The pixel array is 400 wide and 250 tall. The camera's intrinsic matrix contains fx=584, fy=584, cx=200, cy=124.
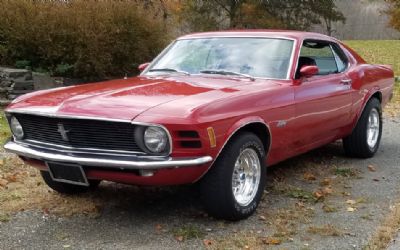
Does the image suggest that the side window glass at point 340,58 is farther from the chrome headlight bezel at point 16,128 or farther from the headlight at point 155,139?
the chrome headlight bezel at point 16,128

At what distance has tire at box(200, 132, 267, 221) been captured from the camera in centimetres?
451

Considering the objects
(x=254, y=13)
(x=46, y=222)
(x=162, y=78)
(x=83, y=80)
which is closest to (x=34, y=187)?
(x=46, y=222)

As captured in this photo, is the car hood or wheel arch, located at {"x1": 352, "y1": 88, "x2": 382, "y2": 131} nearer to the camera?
the car hood

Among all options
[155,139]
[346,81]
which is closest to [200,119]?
[155,139]

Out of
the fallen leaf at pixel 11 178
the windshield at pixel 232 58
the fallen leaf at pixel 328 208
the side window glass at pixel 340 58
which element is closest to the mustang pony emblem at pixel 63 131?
the windshield at pixel 232 58

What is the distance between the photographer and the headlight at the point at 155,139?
4.23 meters

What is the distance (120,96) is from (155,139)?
61cm

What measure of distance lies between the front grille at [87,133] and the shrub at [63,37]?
671 cm

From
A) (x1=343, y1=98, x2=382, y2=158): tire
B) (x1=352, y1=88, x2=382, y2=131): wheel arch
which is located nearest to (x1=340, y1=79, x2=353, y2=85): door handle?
(x1=352, y1=88, x2=382, y2=131): wheel arch

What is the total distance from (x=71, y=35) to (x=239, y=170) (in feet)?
24.3

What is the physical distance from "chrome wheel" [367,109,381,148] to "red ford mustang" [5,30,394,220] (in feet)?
2.99

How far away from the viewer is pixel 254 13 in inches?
1501

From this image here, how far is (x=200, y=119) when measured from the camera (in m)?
4.25

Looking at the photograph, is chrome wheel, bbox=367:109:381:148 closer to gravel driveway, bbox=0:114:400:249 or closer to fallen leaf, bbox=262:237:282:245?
gravel driveway, bbox=0:114:400:249
